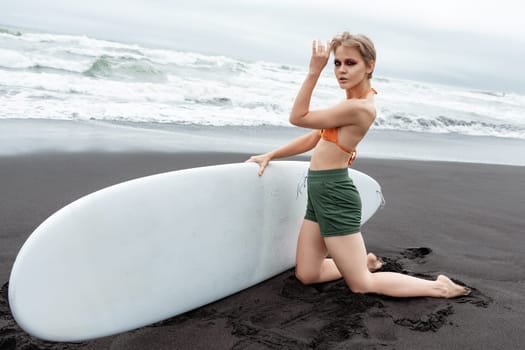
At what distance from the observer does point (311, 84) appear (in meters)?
2.22

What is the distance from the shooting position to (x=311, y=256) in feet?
8.54

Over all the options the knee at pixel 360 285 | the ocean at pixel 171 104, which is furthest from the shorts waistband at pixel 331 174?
the ocean at pixel 171 104

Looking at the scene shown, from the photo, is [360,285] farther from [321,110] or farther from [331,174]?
[321,110]

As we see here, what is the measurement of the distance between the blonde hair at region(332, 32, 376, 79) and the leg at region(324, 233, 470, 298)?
0.82m

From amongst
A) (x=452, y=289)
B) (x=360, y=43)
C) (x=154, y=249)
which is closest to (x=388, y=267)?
(x=452, y=289)

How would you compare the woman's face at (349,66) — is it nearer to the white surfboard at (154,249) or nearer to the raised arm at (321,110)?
the raised arm at (321,110)

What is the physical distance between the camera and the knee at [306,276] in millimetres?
2629

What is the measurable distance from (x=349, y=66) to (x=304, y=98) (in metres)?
0.28

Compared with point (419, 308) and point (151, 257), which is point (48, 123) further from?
point (419, 308)

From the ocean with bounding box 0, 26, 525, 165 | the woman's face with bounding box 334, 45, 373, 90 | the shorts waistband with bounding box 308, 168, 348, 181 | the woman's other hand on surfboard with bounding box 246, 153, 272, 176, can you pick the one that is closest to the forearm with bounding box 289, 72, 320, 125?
the woman's face with bounding box 334, 45, 373, 90

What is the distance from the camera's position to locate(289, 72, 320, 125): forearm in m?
2.22

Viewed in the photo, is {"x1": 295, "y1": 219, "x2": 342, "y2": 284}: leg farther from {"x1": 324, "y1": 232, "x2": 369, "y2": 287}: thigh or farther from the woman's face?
the woman's face

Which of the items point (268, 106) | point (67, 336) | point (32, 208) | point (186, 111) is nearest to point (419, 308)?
point (67, 336)

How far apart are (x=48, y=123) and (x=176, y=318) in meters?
4.85
